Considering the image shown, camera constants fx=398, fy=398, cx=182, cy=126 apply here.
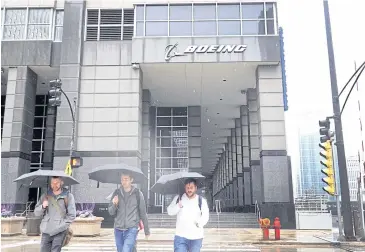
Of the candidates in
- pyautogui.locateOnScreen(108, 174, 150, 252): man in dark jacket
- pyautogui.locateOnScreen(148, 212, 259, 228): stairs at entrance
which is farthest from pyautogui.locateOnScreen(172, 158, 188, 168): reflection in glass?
pyautogui.locateOnScreen(108, 174, 150, 252): man in dark jacket

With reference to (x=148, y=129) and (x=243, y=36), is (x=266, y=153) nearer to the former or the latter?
(x=243, y=36)

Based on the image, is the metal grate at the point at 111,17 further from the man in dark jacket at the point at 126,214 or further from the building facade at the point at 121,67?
the man in dark jacket at the point at 126,214

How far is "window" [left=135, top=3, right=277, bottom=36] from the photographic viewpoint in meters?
25.9

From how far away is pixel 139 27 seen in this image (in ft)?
85.5

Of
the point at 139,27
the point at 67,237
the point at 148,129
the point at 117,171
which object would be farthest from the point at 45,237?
the point at 148,129

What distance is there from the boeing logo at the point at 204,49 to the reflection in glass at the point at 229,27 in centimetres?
126

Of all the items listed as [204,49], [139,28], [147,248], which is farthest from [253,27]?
[147,248]

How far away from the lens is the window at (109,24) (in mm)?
26625

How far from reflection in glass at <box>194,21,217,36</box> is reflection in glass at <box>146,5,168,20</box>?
220 centimetres

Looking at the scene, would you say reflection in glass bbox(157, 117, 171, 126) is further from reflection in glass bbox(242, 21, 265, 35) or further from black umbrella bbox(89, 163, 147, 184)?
black umbrella bbox(89, 163, 147, 184)

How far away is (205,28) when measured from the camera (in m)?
26.1

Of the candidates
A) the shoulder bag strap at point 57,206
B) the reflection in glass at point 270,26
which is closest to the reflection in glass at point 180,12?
the reflection in glass at point 270,26

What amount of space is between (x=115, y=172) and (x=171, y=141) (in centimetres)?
2603

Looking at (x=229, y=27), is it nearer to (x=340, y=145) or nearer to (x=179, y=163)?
(x=179, y=163)
